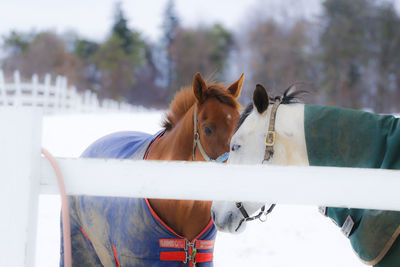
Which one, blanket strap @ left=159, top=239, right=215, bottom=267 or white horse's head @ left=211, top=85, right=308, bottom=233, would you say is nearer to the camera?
white horse's head @ left=211, top=85, right=308, bottom=233

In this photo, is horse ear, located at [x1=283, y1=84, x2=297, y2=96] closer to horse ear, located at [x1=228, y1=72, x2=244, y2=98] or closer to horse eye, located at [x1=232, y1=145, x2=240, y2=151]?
horse eye, located at [x1=232, y1=145, x2=240, y2=151]

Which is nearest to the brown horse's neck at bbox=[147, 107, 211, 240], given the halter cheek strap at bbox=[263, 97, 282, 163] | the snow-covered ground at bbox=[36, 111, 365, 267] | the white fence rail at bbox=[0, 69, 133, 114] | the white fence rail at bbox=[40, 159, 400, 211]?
the halter cheek strap at bbox=[263, 97, 282, 163]

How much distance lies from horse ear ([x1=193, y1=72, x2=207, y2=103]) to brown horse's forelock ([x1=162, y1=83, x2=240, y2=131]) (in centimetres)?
4

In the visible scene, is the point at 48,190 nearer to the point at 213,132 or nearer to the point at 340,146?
the point at 340,146

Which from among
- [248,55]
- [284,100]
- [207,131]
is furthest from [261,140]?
[248,55]

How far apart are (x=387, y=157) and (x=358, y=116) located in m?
0.21

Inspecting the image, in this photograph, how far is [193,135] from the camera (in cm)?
254

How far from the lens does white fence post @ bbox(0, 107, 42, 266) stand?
1037mm

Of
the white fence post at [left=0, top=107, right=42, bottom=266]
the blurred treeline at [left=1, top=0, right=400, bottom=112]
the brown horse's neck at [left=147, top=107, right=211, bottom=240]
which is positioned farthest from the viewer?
the blurred treeline at [left=1, top=0, right=400, bottom=112]

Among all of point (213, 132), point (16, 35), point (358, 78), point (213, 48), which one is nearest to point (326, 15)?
point (358, 78)

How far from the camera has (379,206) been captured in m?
1.09

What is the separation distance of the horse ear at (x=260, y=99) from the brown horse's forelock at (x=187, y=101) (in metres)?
0.79

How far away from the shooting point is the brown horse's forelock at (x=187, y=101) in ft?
8.73

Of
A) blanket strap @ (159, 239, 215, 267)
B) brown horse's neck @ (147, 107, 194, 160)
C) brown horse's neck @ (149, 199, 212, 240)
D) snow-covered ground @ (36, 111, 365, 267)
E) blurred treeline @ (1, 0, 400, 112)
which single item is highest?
blurred treeline @ (1, 0, 400, 112)
